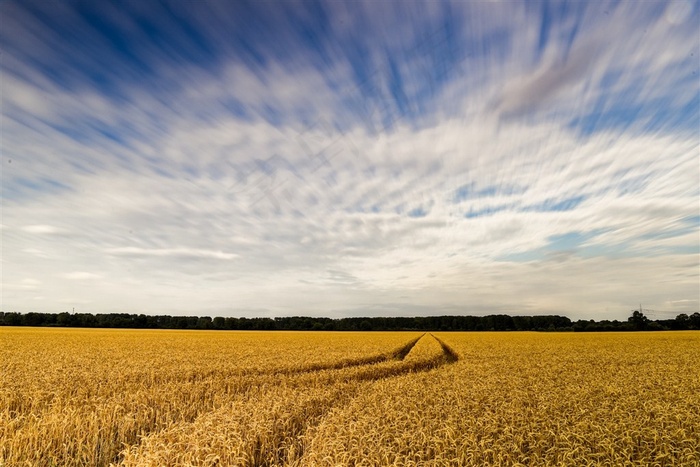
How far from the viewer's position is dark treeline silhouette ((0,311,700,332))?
3937 inches

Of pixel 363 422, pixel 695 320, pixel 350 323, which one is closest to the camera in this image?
pixel 363 422

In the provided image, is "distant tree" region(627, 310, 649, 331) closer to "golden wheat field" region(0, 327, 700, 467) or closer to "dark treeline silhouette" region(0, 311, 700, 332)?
"dark treeline silhouette" region(0, 311, 700, 332)

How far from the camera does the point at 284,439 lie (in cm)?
782

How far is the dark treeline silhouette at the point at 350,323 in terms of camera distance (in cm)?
10000

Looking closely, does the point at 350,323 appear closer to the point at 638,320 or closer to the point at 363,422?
the point at 638,320

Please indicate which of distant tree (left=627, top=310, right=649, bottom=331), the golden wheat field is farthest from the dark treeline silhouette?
the golden wheat field

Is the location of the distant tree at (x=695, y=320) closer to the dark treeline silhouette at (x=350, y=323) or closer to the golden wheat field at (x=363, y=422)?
the dark treeline silhouette at (x=350, y=323)

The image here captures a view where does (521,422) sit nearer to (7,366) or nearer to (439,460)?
(439,460)

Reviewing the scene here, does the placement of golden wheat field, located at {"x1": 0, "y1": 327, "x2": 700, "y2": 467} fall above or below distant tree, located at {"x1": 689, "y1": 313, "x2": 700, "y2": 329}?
below

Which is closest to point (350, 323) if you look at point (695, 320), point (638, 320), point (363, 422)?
point (638, 320)

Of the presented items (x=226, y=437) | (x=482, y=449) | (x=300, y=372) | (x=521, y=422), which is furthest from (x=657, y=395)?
(x=300, y=372)

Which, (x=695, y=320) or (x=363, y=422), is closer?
(x=363, y=422)

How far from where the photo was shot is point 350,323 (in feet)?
413

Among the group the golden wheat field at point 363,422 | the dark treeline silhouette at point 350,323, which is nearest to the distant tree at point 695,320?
the dark treeline silhouette at point 350,323
